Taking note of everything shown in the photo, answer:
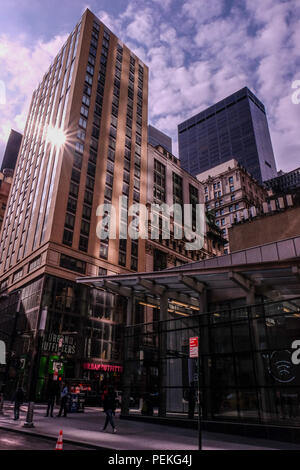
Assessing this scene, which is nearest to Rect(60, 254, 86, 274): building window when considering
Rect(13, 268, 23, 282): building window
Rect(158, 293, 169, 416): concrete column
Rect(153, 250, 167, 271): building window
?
Rect(13, 268, 23, 282): building window

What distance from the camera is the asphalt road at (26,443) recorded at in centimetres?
1025

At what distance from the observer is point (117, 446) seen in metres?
10.7

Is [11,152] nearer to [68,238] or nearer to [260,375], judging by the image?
[68,238]

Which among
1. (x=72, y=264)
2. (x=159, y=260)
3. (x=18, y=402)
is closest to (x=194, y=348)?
(x=18, y=402)

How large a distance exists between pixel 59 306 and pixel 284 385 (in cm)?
3331

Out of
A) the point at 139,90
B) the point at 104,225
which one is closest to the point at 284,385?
the point at 104,225

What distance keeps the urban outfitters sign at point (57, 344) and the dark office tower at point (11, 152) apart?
9959cm

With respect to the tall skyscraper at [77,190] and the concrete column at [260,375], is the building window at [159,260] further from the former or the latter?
the concrete column at [260,375]

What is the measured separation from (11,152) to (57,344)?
350 ft

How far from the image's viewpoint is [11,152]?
126812 mm

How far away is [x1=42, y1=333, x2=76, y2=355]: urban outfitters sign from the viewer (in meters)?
39.4

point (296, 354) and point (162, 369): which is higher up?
point (296, 354)

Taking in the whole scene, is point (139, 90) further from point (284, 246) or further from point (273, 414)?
point (273, 414)

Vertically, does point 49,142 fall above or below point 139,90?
below
